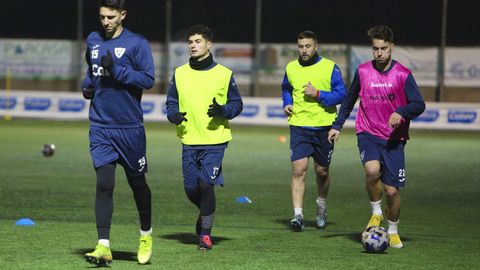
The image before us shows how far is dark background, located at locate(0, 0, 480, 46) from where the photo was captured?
32.6 m

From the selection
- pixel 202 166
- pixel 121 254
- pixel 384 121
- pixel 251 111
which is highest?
pixel 384 121

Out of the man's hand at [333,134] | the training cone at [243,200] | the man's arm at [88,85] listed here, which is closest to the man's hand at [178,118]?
the man's arm at [88,85]

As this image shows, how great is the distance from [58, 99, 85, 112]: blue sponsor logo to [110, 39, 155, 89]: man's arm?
2246 centimetres

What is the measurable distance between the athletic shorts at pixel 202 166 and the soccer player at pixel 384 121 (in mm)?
1422

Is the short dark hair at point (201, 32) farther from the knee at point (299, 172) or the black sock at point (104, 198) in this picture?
the knee at point (299, 172)

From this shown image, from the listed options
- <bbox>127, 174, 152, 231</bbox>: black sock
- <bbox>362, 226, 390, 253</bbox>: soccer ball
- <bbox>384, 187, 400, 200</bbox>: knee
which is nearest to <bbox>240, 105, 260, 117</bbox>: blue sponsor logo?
<bbox>384, 187, 400, 200</bbox>: knee

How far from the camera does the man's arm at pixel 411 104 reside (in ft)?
32.9

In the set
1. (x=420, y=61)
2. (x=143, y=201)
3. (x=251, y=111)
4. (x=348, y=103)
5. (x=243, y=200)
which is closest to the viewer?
(x=143, y=201)

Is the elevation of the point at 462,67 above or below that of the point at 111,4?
below

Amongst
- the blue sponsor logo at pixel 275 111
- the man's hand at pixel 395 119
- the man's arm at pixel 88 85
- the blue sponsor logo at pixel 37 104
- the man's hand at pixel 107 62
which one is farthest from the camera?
the blue sponsor logo at pixel 37 104

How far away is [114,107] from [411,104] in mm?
2894

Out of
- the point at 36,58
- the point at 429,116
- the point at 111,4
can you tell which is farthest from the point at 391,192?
the point at 36,58

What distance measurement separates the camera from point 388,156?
10367mm

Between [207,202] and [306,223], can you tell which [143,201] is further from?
[306,223]
